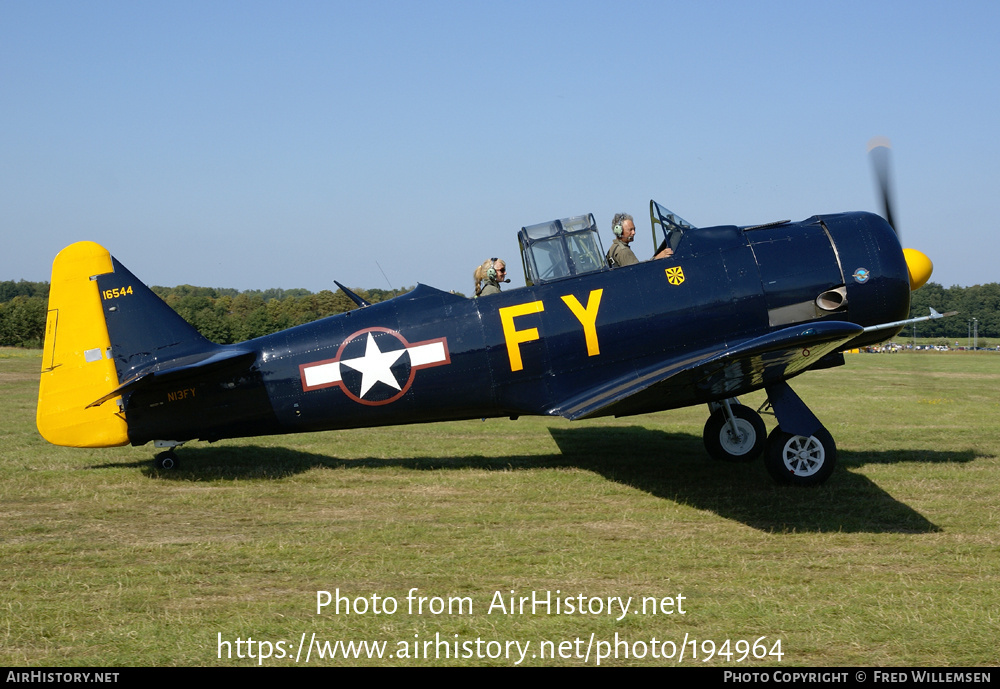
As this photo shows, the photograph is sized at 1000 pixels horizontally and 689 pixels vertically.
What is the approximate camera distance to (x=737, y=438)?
27.8ft

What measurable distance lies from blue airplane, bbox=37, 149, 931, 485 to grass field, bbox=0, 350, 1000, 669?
0.70 metres

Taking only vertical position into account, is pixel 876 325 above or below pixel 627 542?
above

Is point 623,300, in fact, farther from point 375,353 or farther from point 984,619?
point 984,619

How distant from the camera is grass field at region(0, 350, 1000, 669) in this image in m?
3.87

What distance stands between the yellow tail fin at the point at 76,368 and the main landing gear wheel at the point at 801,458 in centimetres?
631

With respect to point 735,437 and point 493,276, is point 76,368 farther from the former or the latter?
point 735,437

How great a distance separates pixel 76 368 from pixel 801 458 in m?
7.05

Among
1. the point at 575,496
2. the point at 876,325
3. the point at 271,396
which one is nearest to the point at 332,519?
the point at 271,396

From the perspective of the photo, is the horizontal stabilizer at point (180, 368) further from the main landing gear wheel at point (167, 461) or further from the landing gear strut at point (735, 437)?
the landing gear strut at point (735, 437)

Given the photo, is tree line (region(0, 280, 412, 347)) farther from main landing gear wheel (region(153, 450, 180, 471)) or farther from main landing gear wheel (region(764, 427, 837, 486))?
main landing gear wheel (region(764, 427, 837, 486))

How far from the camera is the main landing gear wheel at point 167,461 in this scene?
7945mm

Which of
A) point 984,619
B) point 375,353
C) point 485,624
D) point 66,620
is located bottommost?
point 984,619

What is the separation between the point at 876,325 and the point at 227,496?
6421 millimetres

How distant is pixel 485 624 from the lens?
4.08 meters
